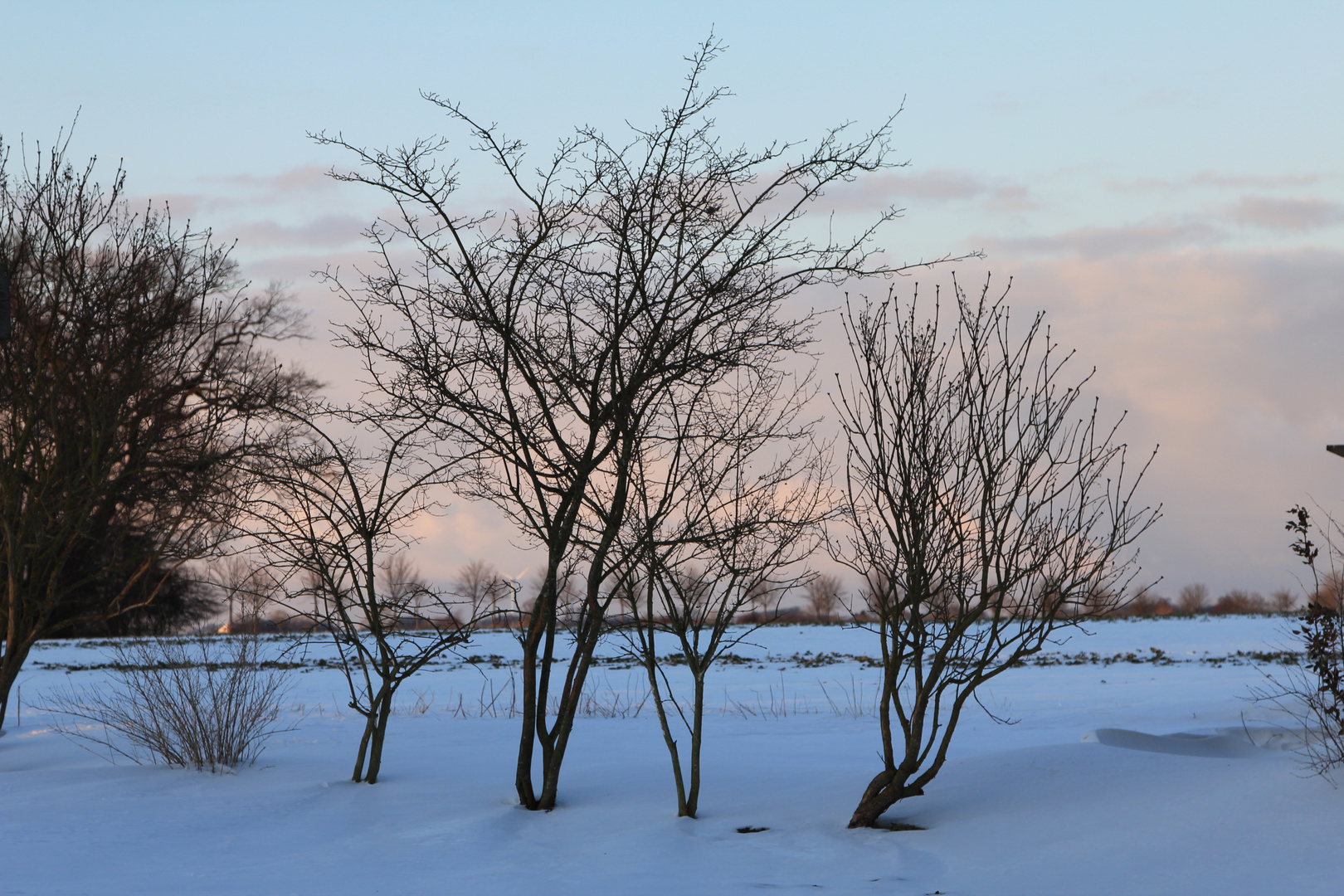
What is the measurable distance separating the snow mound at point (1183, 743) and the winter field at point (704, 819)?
3 cm

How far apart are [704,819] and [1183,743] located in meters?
4.20

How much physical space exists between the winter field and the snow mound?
0.03 m

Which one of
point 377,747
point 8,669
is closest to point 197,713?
point 377,747

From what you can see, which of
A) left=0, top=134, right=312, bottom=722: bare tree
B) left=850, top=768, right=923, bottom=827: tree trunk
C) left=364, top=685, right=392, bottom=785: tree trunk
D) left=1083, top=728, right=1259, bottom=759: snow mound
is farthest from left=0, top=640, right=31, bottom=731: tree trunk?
left=1083, top=728, right=1259, bottom=759: snow mound

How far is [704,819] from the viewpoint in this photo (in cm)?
703

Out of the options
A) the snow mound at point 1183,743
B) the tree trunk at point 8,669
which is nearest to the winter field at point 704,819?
the snow mound at point 1183,743

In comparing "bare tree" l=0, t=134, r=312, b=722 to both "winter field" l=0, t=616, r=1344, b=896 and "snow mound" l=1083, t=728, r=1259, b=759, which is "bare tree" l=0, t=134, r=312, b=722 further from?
"snow mound" l=1083, t=728, r=1259, b=759

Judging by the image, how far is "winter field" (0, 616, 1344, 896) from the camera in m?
5.50

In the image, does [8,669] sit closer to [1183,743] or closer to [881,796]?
[881,796]

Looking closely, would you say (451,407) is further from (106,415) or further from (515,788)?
(106,415)

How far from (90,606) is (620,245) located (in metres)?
26.0

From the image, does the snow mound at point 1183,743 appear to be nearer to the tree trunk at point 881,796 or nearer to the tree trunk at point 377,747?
the tree trunk at point 881,796

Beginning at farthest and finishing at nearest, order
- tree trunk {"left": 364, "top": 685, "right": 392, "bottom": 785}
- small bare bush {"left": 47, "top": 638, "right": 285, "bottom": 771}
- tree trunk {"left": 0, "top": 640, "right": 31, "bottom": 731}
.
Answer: tree trunk {"left": 0, "top": 640, "right": 31, "bottom": 731} < small bare bush {"left": 47, "top": 638, "right": 285, "bottom": 771} < tree trunk {"left": 364, "top": 685, "right": 392, "bottom": 785}

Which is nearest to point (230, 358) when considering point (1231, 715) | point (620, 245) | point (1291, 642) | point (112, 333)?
point (112, 333)
